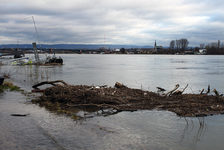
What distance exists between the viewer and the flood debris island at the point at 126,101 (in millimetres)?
12141

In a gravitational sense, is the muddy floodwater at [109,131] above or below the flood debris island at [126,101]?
below

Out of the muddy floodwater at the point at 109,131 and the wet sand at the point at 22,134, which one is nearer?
the wet sand at the point at 22,134

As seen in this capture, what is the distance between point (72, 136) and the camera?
8.51 metres

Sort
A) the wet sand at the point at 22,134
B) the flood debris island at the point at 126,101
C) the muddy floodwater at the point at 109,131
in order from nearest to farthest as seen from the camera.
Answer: the wet sand at the point at 22,134, the muddy floodwater at the point at 109,131, the flood debris island at the point at 126,101

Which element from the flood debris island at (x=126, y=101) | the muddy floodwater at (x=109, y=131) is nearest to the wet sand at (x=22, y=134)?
the muddy floodwater at (x=109, y=131)

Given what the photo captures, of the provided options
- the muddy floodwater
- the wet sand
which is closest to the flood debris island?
the muddy floodwater

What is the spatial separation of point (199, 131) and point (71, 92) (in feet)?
23.1

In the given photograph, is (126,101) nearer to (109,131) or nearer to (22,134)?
(109,131)

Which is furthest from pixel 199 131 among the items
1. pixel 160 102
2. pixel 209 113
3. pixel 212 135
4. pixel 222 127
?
pixel 160 102

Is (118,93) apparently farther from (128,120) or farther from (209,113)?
(209,113)

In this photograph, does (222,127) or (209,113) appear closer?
(222,127)

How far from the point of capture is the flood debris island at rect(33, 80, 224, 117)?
1214cm

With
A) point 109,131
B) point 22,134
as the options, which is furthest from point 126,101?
point 22,134

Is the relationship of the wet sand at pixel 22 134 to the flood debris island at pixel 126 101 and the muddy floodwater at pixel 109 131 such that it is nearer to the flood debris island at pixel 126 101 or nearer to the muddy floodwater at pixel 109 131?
the muddy floodwater at pixel 109 131
